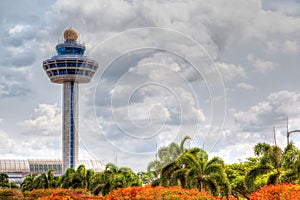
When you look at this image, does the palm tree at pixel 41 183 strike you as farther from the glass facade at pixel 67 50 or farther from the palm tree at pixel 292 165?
the glass facade at pixel 67 50

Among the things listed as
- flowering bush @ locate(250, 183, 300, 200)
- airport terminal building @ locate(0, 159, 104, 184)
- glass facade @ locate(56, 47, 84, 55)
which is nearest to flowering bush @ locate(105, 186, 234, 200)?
flowering bush @ locate(250, 183, 300, 200)

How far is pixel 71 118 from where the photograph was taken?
147875 mm

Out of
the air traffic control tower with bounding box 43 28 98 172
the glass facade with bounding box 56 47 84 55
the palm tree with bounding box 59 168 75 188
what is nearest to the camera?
the palm tree with bounding box 59 168 75 188

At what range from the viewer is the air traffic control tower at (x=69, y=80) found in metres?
147

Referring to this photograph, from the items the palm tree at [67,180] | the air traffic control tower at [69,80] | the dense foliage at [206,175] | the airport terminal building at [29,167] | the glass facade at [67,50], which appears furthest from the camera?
the airport terminal building at [29,167]

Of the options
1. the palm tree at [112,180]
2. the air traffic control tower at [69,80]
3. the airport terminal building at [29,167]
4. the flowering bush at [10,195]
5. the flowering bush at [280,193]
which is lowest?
the flowering bush at [280,193]

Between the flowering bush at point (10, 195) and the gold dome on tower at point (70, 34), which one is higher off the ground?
the gold dome on tower at point (70, 34)

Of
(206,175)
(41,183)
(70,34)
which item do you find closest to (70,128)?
(70,34)

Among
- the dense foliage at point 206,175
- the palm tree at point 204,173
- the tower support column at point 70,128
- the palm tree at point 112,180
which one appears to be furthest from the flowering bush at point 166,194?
the tower support column at point 70,128

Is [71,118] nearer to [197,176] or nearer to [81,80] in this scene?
[81,80]

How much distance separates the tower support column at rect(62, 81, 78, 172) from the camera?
480 feet

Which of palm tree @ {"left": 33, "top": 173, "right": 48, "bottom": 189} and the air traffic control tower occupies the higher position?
the air traffic control tower

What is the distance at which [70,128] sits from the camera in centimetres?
14750

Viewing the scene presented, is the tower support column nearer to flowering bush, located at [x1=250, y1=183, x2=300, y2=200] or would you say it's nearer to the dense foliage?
the dense foliage
